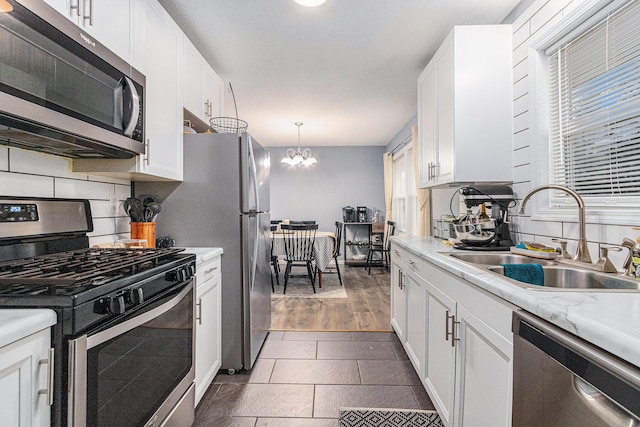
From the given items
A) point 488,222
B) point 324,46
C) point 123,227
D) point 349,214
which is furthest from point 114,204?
point 349,214

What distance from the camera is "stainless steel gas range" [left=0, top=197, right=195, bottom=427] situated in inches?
33.8

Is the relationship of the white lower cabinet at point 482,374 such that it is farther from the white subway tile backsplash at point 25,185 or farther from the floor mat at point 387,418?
the white subway tile backsplash at point 25,185

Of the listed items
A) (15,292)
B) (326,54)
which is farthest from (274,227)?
(15,292)

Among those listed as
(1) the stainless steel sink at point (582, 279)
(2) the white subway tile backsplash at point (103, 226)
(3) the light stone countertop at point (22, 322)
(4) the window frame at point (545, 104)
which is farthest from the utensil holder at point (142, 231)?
(4) the window frame at point (545, 104)

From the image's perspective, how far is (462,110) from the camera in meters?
2.13

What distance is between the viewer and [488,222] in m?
2.00

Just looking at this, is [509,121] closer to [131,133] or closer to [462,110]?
[462,110]

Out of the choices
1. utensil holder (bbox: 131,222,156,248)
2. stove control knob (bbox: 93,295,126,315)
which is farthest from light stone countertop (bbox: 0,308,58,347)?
utensil holder (bbox: 131,222,156,248)

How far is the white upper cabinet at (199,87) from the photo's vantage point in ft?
7.48

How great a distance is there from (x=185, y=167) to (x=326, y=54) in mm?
1483

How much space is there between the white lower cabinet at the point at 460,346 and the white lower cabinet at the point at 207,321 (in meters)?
1.23

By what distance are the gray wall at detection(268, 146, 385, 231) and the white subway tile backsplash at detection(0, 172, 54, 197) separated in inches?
208

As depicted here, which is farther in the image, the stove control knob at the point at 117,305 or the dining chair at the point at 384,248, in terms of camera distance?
the dining chair at the point at 384,248

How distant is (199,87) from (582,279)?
2.54m
